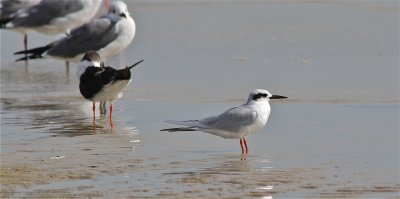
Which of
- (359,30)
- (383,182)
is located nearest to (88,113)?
(383,182)

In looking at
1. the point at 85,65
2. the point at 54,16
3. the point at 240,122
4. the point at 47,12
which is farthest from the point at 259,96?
the point at 47,12

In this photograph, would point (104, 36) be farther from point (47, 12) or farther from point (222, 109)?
point (222, 109)

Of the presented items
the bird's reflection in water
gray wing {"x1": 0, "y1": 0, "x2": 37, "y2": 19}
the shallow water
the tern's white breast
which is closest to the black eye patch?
the shallow water

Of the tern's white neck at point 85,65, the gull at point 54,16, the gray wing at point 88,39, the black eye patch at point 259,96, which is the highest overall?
the gull at point 54,16

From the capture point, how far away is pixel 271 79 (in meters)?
10.9

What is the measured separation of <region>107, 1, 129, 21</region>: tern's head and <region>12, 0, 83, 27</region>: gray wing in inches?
86.0

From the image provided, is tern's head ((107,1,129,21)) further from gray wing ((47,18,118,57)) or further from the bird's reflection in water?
the bird's reflection in water

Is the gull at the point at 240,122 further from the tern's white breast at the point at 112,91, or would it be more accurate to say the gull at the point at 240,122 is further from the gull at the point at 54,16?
the gull at the point at 54,16

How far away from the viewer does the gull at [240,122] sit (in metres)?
7.43

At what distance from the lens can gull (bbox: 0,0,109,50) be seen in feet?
47.2

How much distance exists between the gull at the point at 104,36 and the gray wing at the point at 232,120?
4.81 metres

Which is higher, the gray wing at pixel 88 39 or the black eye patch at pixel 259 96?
the gray wing at pixel 88 39

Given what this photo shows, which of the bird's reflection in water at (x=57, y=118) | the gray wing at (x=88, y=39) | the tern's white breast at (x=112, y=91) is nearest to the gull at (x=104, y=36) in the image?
the gray wing at (x=88, y=39)

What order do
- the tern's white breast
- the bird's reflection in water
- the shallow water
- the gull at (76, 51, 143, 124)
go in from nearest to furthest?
the shallow water
the bird's reflection in water
the gull at (76, 51, 143, 124)
the tern's white breast
